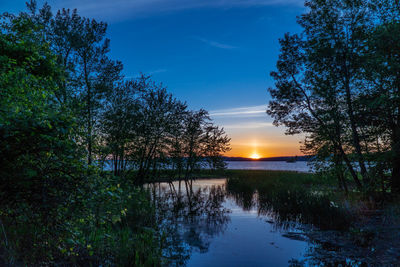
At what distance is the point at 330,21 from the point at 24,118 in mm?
20133

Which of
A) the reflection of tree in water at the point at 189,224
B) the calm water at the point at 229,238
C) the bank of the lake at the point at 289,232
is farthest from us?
the reflection of tree in water at the point at 189,224

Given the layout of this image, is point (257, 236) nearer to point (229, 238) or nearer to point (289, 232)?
point (229, 238)

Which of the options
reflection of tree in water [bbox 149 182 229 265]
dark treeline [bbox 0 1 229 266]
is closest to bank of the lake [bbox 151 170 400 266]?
reflection of tree in water [bbox 149 182 229 265]

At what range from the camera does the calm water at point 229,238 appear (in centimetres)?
1055

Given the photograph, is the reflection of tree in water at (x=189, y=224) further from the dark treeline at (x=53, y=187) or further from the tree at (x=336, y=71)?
the tree at (x=336, y=71)

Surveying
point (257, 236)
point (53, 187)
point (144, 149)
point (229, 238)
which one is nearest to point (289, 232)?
point (257, 236)

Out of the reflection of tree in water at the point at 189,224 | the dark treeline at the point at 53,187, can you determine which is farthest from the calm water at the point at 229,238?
the dark treeline at the point at 53,187

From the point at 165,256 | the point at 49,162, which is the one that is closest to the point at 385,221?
the point at 165,256

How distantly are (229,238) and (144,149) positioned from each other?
21.4 meters

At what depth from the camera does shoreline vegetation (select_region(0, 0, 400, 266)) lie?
5.20 m

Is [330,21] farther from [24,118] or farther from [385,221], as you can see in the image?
[24,118]

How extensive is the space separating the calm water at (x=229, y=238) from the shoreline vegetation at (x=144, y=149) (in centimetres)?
38

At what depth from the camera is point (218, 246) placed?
1210 centimetres

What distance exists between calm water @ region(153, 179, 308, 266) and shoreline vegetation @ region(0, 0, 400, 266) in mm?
379
